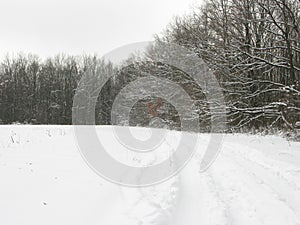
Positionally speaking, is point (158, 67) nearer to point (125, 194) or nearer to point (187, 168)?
point (187, 168)

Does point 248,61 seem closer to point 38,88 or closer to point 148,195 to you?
point 148,195

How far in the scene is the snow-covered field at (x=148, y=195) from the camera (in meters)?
5.78

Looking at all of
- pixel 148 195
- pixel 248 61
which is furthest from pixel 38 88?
pixel 148 195

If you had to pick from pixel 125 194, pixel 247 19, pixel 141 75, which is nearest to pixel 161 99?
pixel 141 75

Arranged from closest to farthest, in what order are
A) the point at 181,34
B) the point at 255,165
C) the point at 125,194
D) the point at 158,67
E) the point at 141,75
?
1. the point at 125,194
2. the point at 255,165
3. the point at 181,34
4. the point at 158,67
5. the point at 141,75

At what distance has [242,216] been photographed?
19.2ft

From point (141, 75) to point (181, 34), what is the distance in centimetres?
1276

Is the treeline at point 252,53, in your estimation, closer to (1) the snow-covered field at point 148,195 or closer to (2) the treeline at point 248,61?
(2) the treeline at point 248,61

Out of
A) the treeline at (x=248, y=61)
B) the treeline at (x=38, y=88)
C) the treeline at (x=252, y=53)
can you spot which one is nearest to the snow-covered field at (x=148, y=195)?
the treeline at (x=248, y=61)

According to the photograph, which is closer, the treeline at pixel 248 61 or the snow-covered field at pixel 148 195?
the snow-covered field at pixel 148 195

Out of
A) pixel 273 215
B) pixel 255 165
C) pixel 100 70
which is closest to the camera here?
pixel 273 215

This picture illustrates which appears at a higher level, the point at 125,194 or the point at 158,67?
the point at 158,67

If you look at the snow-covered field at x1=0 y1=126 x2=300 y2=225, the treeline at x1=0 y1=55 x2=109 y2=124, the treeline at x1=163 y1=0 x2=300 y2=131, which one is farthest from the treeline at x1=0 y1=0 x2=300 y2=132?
the treeline at x1=0 y1=55 x2=109 y2=124

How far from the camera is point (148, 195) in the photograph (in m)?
7.35
